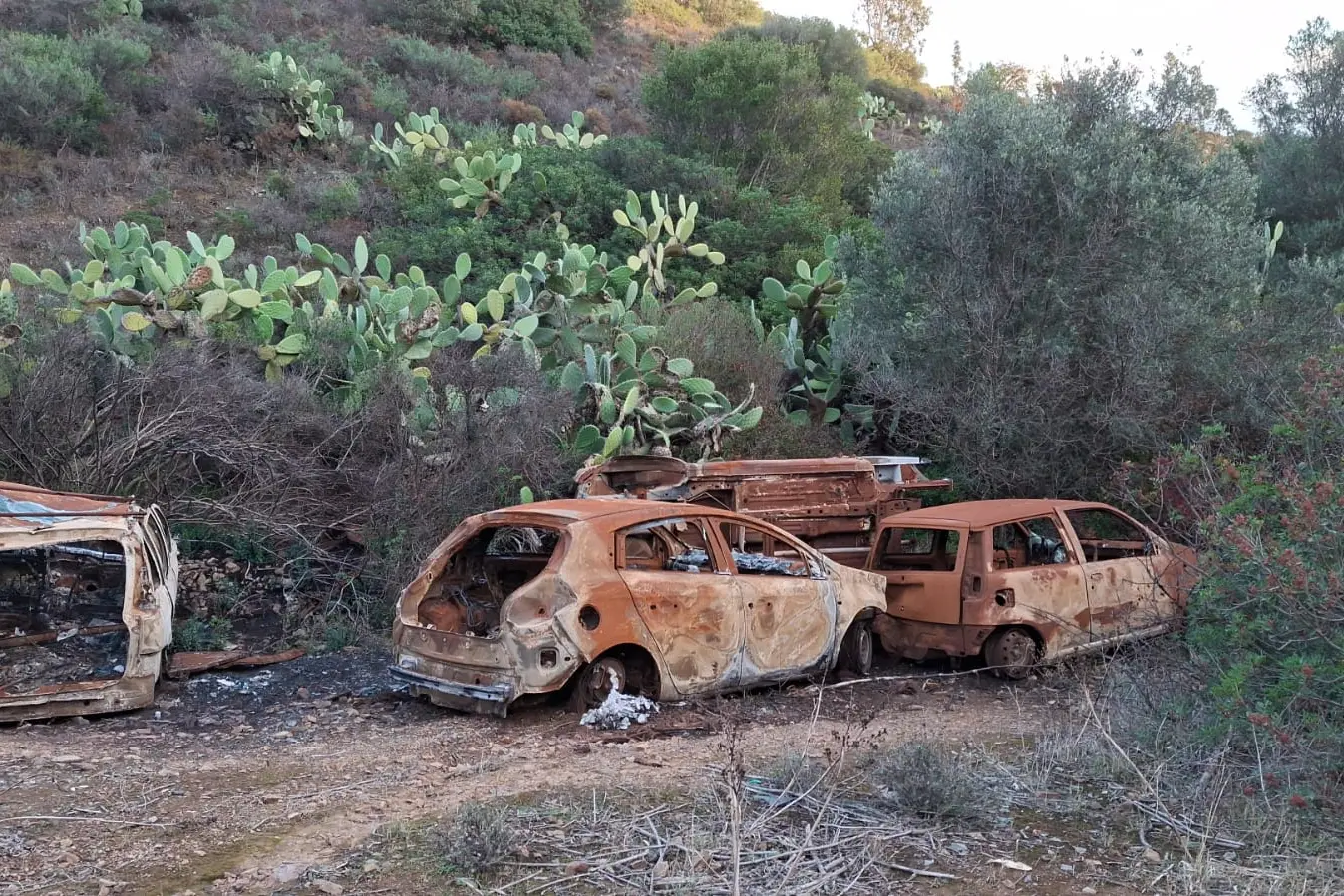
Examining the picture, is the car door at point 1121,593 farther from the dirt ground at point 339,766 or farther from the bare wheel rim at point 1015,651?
the dirt ground at point 339,766

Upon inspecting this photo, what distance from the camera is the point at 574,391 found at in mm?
13688

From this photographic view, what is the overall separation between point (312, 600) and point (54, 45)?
22.3 metres

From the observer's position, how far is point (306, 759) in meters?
7.29

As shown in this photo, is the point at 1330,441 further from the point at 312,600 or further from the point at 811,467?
the point at 312,600

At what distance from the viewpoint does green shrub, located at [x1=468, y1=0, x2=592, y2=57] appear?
37.9 meters

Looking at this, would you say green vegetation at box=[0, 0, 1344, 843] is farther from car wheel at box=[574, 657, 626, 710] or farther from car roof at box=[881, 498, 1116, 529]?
car wheel at box=[574, 657, 626, 710]

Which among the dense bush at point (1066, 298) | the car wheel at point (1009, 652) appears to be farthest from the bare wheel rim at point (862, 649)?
the dense bush at point (1066, 298)

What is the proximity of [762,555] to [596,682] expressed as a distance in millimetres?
2461

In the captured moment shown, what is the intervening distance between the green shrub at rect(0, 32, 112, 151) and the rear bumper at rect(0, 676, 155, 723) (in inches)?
829

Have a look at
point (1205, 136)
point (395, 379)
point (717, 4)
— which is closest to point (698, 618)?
point (395, 379)

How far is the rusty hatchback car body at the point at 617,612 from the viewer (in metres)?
7.83

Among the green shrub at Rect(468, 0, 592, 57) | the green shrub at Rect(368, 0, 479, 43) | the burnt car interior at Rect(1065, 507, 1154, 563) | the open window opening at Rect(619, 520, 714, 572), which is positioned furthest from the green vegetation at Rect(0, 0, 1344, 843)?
the green shrub at Rect(468, 0, 592, 57)

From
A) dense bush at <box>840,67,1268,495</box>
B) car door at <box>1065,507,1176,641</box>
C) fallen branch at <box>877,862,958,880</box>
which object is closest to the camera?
fallen branch at <box>877,862,958,880</box>

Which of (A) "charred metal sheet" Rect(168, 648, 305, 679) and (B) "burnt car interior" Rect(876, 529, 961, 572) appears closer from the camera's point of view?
(A) "charred metal sheet" Rect(168, 648, 305, 679)
